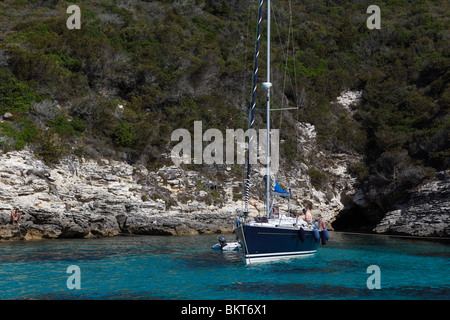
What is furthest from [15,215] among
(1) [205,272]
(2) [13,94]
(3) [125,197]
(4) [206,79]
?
(4) [206,79]

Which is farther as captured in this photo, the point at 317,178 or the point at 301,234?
the point at 317,178

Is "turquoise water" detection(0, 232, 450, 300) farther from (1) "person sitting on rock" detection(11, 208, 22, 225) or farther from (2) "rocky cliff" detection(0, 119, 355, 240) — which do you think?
(2) "rocky cliff" detection(0, 119, 355, 240)

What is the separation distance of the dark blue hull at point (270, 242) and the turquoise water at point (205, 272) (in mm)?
461

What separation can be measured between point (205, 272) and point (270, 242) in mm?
3161

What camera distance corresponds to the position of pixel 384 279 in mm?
14352

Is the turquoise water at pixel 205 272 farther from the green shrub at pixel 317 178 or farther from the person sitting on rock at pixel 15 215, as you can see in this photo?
the green shrub at pixel 317 178

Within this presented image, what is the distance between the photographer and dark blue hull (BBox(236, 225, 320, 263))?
16.3 m

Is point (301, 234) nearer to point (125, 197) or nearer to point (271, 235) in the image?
point (271, 235)

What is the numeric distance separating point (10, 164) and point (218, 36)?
28.3 m

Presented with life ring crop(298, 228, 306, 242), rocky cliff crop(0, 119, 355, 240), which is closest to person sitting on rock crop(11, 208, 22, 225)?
rocky cliff crop(0, 119, 355, 240)

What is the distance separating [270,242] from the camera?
16.9 meters

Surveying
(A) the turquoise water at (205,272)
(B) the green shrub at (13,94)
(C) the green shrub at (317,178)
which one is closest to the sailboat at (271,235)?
(A) the turquoise water at (205,272)

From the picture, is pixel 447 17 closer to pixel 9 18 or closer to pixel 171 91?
pixel 171 91
